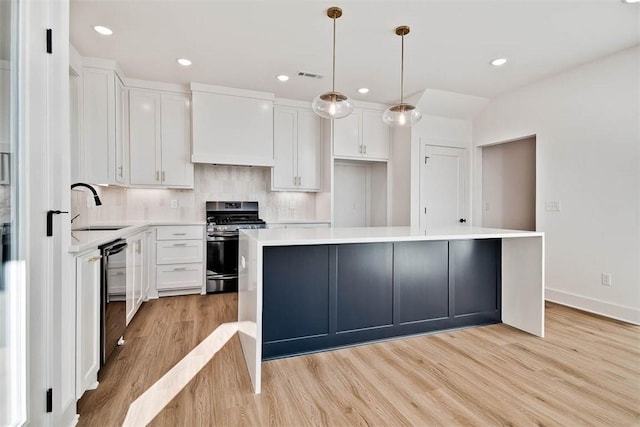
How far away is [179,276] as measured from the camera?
12.8ft

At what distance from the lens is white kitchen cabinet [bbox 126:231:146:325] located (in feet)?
8.86

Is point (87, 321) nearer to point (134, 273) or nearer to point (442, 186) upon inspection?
point (134, 273)

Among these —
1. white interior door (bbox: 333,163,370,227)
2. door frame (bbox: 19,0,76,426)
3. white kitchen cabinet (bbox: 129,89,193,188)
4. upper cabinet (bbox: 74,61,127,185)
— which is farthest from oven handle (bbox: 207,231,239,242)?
door frame (bbox: 19,0,76,426)

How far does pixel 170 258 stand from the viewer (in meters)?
3.86

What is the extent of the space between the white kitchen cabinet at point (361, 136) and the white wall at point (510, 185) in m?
1.63

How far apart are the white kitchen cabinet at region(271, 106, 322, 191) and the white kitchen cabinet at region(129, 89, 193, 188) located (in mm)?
1168

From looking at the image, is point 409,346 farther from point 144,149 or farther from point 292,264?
point 144,149

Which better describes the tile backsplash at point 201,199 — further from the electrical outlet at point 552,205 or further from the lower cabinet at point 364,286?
the electrical outlet at point 552,205

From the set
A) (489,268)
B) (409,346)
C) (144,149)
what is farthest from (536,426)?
(144,149)

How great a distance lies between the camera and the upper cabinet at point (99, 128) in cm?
325

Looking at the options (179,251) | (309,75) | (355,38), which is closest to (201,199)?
(179,251)

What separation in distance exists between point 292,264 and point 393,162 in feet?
10.4

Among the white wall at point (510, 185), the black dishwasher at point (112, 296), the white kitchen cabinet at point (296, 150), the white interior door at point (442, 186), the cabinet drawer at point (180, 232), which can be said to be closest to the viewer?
the black dishwasher at point (112, 296)

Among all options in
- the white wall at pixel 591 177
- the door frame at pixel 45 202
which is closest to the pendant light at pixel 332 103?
the door frame at pixel 45 202
